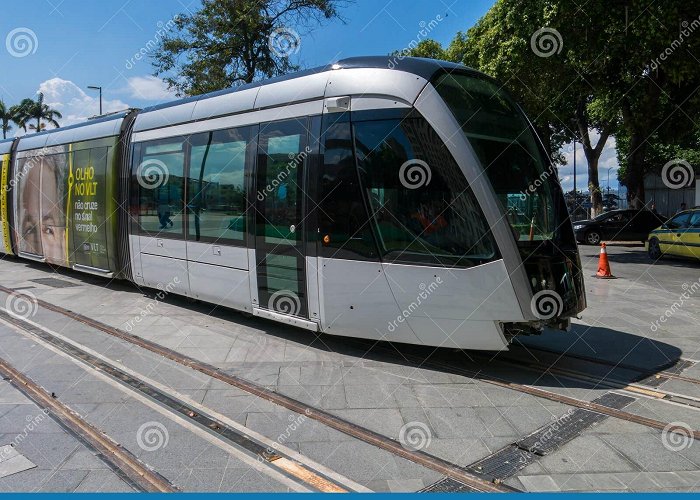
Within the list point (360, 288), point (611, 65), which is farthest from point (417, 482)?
point (611, 65)

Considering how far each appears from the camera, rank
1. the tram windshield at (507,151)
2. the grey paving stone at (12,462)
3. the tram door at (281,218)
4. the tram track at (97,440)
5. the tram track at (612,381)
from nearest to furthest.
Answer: the tram track at (97,440) → the grey paving stone at (12,462) → the tram track at (612,381) → the tram windshield at (507,151) → the tram door at (281,218)

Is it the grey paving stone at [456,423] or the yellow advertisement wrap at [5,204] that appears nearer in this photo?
the grey paving stone at [456,423]

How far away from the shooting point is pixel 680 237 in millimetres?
16266

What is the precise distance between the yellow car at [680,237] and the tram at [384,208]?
11.9 metres

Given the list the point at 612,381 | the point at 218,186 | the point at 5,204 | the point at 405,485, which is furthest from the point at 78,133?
the point at 612,381

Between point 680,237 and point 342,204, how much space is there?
1390 cm

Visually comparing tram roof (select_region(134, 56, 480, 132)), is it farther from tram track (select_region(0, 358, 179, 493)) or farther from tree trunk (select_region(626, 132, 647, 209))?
tree trunk (select_region(626, 132, 647, 209))

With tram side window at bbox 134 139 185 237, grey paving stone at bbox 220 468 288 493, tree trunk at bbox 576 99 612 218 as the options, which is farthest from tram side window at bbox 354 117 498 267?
tree trunk at bbox 576 99 612 218

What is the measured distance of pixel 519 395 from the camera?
5.51 metres

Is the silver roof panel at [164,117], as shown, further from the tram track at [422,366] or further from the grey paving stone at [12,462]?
the grey paving stone at [12,462]

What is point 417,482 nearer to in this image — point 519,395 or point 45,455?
point 519,395

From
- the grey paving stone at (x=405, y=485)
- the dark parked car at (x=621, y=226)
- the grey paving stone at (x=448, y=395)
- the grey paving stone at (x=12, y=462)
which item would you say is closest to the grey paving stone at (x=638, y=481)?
the grey paving stone at (x=405, y=485)

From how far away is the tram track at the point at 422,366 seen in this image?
3.99 m

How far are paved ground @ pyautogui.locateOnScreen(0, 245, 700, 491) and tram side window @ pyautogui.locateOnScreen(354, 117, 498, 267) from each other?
1.40 m
